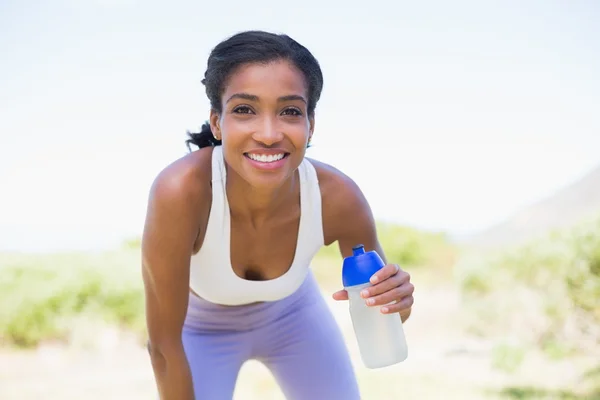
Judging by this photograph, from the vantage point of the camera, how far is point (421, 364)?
748cm

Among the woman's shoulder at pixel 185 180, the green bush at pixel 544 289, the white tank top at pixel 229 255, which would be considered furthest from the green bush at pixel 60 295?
the woman's shoulder at pixel 185 180

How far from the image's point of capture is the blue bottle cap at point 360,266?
5.57 feet

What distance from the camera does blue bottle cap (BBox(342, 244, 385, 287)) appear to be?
1699 millimetres

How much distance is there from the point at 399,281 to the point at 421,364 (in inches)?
240

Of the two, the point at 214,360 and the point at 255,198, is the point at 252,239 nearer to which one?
the point at 255,198

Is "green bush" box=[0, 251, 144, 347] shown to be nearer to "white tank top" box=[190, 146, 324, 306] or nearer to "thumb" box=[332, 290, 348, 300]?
"white tank top" box=[190, 146, 324, 306]

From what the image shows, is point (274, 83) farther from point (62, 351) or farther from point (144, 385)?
point (62, 351)

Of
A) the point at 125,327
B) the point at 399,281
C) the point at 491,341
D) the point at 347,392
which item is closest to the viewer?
the point at 399,281

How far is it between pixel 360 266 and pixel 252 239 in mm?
497

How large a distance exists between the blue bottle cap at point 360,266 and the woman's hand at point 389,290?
1.4 inches

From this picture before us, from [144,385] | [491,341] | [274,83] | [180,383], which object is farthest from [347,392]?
[491,341]

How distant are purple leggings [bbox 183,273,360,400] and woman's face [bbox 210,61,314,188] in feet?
1.88

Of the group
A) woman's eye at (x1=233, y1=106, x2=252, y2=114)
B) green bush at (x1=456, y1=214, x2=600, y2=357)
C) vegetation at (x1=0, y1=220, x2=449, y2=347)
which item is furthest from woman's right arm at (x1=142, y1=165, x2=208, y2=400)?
vegetation at (x1=0, y1=220, x2=449, y2=347)

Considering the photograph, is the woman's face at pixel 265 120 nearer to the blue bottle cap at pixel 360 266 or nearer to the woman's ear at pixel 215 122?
the woman's ear at pixel 215 122
